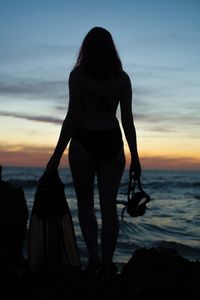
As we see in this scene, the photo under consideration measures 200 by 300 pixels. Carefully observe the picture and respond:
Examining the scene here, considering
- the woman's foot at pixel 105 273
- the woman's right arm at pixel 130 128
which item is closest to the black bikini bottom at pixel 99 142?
the woman's right arm at pixel 130 128

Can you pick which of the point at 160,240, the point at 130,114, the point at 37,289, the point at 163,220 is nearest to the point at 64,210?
the point at 37,289

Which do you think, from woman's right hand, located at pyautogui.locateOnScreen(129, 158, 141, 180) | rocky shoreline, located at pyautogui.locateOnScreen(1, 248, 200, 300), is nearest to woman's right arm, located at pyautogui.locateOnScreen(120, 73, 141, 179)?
woman's right hand, located at pyautogui.locateOnScreen(129, 158, 141, 180)

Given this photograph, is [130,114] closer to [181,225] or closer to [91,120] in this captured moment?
[91,120]

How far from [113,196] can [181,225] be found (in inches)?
322

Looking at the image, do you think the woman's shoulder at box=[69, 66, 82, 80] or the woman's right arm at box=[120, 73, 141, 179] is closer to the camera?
the woman's shoulder at box=[69, 66, 82, 80]

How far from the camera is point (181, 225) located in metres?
11.7

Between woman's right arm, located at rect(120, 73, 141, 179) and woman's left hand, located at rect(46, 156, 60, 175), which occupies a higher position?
woman's right arm, located at rect(120, 73, 141, 179)

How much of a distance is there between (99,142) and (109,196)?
48cm

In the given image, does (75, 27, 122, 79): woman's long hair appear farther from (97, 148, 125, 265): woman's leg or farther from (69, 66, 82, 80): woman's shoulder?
(97, 148, 125, 265): woman's leg

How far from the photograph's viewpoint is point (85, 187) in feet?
12.7

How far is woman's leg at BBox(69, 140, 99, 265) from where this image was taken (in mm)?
3787

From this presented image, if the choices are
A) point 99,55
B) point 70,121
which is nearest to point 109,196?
point 70,121

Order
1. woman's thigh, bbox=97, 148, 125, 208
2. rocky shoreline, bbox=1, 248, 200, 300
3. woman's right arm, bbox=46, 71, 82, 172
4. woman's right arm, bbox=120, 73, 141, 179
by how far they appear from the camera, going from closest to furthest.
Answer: rocky shoreline, bbox=1, 248, 200, 300 < woman's right arm, bbox=46, 71, 82, 172 < woman's thigh, bbox=97, 148, 125, 208 < woman's right arm, bbox=120, 73, 141, 179

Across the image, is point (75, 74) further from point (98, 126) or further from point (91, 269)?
point (91, 269)
